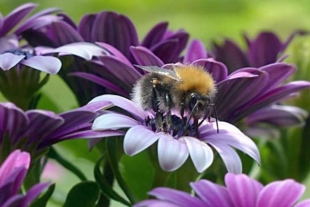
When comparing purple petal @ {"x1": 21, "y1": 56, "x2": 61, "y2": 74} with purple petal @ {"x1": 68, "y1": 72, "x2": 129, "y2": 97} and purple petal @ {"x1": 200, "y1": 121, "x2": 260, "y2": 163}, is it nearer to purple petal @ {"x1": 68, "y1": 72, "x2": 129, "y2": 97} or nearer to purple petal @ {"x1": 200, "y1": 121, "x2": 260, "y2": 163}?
purple petal @ {"x1": 68, "y1": 72, "x2": 129, "y2": 97}

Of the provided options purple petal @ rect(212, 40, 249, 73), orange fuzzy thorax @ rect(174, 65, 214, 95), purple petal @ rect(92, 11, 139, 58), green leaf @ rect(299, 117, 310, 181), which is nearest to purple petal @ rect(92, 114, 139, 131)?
orange fuzzy thorax @ rect(174, 65, 214, 95)

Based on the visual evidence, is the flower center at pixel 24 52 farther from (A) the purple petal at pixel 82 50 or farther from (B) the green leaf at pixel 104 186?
(B) the green leaf at pixel 104 186

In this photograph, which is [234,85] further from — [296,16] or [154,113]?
[296,16]

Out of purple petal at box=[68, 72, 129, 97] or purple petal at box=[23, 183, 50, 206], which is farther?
purple petal at box=[68, 72, 129, 97]

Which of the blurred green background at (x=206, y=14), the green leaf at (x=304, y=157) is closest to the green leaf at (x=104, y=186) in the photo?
the green leaf at (x=304, y=157)

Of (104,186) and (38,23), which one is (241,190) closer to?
(104,186)

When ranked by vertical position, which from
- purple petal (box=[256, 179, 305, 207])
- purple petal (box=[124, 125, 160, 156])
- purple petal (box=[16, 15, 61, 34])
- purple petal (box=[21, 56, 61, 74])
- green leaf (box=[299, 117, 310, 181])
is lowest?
green leaf (box=[299, 117, 310, 181])

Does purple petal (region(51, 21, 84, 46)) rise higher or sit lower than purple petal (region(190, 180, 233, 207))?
higher
